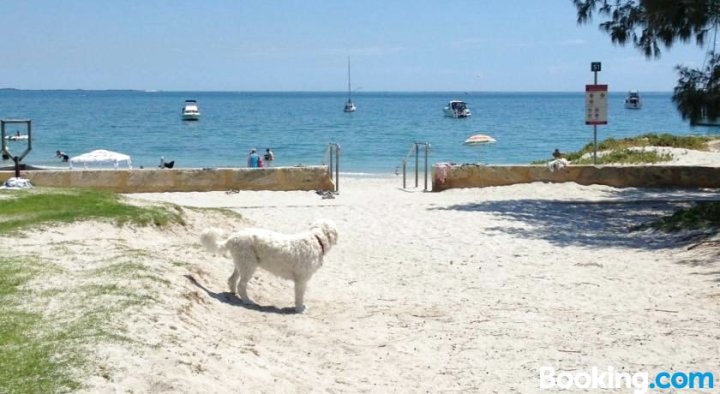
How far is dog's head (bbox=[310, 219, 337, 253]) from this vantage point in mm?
8797

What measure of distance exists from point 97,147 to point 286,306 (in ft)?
162

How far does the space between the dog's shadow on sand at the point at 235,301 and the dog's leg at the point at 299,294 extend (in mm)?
63

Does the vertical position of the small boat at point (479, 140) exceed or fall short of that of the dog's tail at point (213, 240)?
it exceeds it

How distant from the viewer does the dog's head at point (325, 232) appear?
28.9ft

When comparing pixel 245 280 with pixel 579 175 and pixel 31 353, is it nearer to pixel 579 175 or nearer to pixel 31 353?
pixel 31 353

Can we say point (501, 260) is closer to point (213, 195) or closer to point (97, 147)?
point (213, 195)

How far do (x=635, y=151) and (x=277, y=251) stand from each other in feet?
68.6

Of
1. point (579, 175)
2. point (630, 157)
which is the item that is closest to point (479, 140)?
point (630, 157)

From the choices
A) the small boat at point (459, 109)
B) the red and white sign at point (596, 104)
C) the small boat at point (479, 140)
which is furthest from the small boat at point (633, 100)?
the red and white sign at point (596, 104)

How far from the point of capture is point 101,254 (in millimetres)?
9664

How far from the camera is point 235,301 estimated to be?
8828 millimetres

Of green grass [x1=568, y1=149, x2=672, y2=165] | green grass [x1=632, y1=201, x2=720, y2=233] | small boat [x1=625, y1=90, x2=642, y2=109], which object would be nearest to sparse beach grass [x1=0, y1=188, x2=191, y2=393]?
green grass [x1=632, y1=201, x2=720, y2=233]

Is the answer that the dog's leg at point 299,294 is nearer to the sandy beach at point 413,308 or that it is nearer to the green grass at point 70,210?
the sandy beach at point 413,308

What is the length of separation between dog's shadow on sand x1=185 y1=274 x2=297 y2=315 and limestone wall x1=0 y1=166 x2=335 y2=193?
11.2 m
